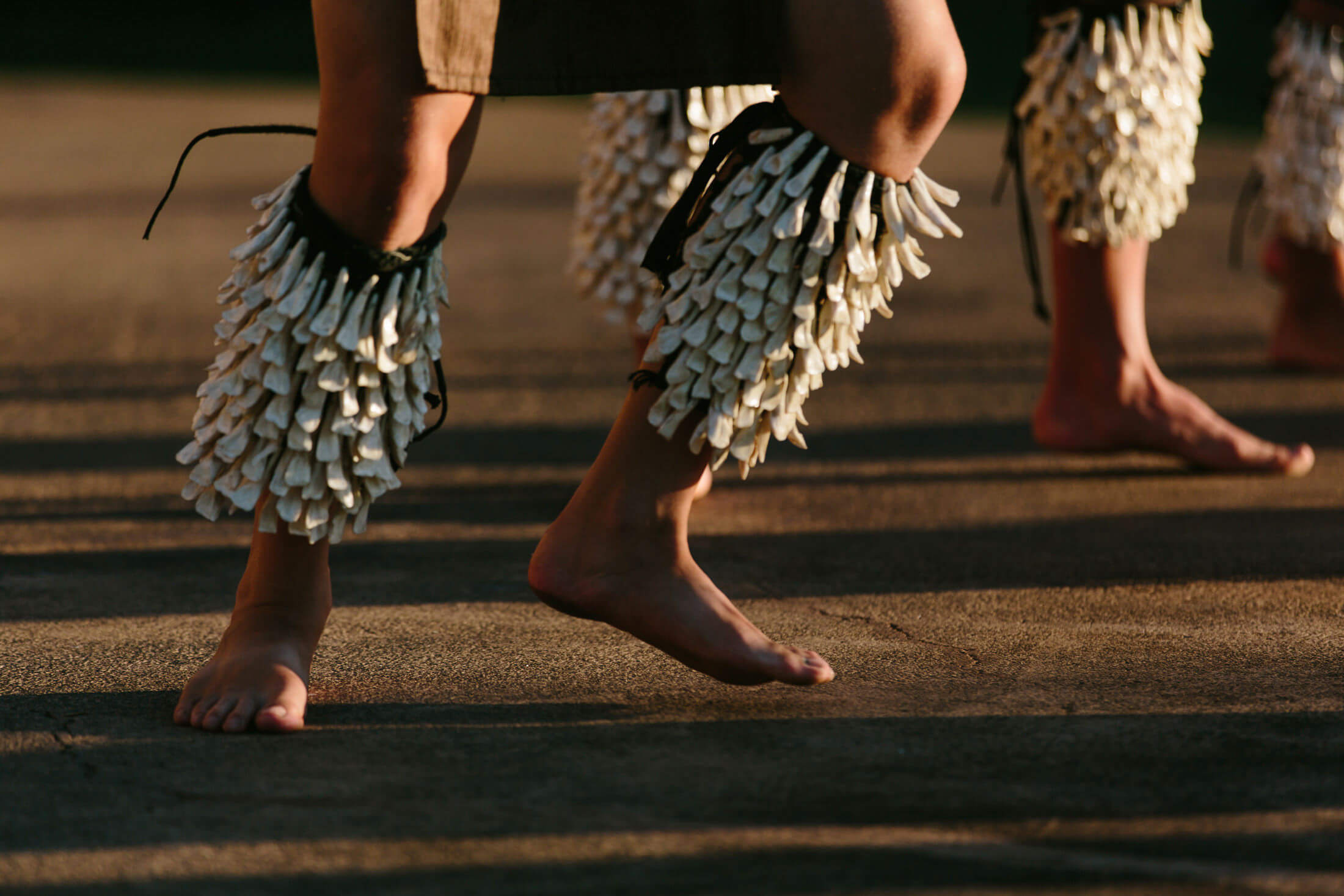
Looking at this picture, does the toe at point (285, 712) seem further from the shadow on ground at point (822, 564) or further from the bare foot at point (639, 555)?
the shadow on ground at point (822, 564)

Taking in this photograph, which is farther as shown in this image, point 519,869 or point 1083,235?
point 1083,235

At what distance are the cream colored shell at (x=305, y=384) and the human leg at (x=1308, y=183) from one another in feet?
6.73

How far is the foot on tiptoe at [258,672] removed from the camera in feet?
4.72

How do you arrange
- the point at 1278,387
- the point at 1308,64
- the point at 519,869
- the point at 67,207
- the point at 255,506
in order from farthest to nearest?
the point at 67,207 < the point at 1278,387 < the point at 1308,64 < the point at 255,506 < the point at 519,869

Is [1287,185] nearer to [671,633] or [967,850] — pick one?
[671,633]

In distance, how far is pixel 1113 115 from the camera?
7.99 feet

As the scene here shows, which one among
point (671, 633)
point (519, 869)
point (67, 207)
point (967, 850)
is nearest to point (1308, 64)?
point (671, 633)

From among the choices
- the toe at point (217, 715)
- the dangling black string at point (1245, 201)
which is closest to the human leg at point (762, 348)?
the toe at point (217, 715)

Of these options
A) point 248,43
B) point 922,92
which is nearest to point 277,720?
point 922,92

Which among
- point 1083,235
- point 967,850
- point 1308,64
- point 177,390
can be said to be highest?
point 1308,64

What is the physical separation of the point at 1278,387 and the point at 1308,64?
62cm

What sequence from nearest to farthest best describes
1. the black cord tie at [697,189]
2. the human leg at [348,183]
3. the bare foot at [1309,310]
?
the human leg at [348,183], the black cord tie at [697,189], the bare foot at [1309,310]

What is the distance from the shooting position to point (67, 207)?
512cm

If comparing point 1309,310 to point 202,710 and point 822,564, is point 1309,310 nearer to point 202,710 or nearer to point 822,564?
point 822,564
